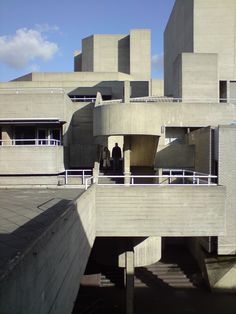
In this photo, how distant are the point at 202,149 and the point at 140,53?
27.6m

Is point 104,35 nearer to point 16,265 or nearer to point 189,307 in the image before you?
point 189,307

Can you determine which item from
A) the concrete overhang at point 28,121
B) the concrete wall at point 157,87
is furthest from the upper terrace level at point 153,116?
the concrete wall at point 157,87

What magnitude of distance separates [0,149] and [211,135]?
10167mm

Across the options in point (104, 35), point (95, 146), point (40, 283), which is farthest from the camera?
point (104, 35)

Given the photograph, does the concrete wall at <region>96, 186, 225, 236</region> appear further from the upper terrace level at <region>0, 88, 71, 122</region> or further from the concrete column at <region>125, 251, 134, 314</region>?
the upper terrace level at <region>0, 88, 71, 122</region>

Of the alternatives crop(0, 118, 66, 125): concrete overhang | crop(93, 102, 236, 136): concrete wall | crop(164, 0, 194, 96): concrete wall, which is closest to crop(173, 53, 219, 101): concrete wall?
crop(93, 102, 236, 136): concrete wall

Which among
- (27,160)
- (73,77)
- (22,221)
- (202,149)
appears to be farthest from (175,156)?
(73,77)

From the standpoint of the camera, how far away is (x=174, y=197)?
12.6 meters

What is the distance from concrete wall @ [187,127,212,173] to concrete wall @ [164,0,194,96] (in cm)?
1205

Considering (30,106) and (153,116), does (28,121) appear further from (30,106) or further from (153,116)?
(153,116)

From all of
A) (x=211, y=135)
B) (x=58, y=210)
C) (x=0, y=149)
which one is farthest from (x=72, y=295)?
(x=0, y=149)

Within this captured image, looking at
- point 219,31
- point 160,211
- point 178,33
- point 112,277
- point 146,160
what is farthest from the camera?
point 178,33

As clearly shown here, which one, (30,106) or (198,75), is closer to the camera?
(30,106)

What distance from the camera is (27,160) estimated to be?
635 inches
